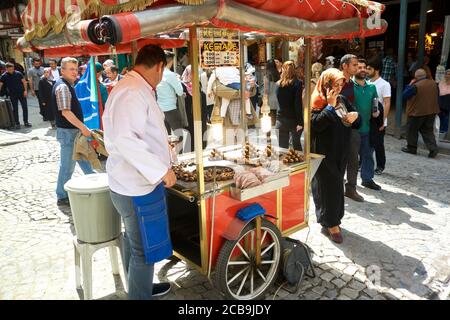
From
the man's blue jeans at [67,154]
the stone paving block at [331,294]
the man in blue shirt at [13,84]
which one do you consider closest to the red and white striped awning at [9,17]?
the man in blue shirt at [13,84]

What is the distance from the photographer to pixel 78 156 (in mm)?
5117

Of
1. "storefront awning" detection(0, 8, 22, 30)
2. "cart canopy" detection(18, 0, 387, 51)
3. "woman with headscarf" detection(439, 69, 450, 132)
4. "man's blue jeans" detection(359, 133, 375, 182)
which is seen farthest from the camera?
"storefront awning" detection(0, 8, 22, 30)

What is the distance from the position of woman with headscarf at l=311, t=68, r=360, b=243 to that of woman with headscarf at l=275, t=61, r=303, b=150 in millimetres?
1924

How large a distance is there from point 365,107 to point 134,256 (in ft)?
13.3

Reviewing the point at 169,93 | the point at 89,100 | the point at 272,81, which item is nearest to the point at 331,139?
the point at 169,93

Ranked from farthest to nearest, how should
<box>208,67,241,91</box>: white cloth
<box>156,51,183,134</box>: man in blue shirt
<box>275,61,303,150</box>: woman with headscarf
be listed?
1. <box>208,67,241,91</box>: white cloth
2. <box>156,51,183,134</box>: man in blue shirt
3. <box>275,61,303,150</box>: woman with headscarf

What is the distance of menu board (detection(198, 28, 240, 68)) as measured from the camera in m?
3.17

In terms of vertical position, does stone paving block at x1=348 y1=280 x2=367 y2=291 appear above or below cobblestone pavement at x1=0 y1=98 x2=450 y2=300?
below

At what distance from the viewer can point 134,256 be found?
2.88 m

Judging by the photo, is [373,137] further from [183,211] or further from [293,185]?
[183,211]

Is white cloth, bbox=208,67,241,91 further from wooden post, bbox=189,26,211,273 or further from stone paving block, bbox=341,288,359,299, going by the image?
stone paving block, bbox=341,288,359,299

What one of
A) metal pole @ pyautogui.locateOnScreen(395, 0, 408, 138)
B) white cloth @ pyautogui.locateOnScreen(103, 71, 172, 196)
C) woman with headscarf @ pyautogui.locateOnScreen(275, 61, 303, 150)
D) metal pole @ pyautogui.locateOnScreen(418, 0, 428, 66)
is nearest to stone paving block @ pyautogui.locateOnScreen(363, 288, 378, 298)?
white cloth @ pyautogui.locateOnScreen(103, 71, 172, 196)

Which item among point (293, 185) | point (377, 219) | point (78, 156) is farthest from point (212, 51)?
point (377, 219)
